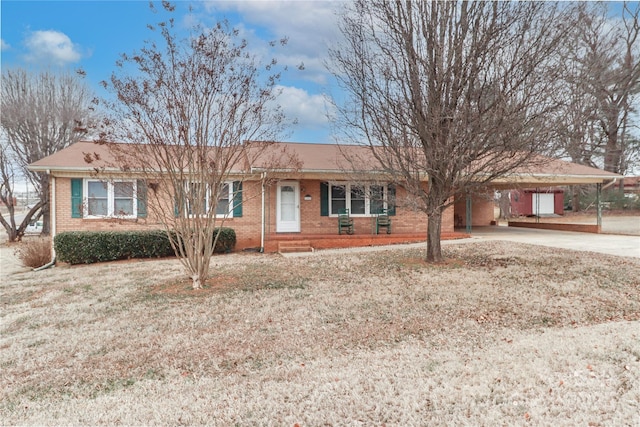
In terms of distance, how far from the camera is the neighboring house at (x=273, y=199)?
37.7ft

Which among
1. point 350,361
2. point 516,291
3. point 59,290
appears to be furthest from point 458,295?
point 59,290

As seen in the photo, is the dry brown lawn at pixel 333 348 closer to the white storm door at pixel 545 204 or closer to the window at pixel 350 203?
the window at pixel 350 203

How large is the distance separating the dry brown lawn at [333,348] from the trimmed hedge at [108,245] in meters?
2.64

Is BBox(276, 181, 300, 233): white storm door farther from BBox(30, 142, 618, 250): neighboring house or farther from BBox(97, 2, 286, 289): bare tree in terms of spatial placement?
BBox(97, 2, 286, 289): bare tree

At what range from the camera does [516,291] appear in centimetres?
627

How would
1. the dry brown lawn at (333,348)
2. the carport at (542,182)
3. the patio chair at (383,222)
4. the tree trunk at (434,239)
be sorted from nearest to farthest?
the dry brown lawn at (333,348)
the tree trunk at (434,239)
the carport at (542,182)
the patio chair at (383,222)

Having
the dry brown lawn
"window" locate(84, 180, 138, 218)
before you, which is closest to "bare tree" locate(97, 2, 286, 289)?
the dry brown lawn

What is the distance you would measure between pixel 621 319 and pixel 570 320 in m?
0.66

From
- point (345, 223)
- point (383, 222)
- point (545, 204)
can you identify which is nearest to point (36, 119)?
point (345, 223)

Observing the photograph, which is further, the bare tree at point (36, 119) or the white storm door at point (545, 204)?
the white storm door at point (545, 204)

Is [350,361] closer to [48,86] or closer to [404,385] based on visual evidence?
[404,385]

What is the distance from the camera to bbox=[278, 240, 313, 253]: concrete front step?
11.7m

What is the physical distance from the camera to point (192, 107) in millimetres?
6367

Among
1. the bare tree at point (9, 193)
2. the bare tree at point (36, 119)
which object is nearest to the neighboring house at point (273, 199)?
the bare tree at point (36, 119)
